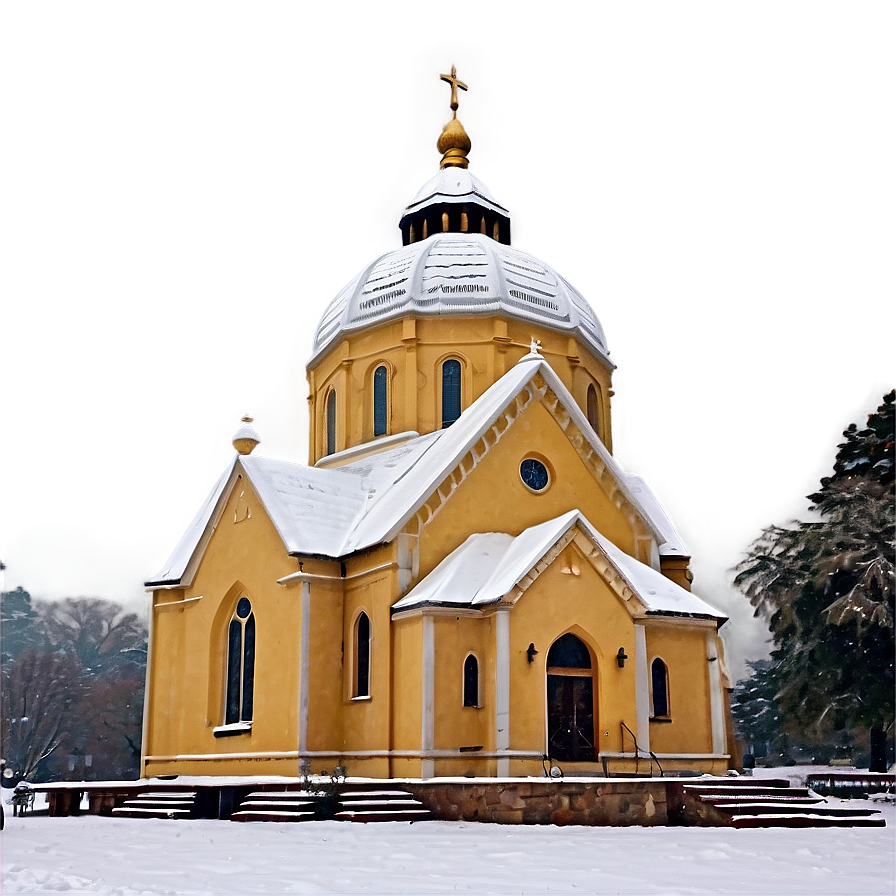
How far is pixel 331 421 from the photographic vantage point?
35938 millimetres

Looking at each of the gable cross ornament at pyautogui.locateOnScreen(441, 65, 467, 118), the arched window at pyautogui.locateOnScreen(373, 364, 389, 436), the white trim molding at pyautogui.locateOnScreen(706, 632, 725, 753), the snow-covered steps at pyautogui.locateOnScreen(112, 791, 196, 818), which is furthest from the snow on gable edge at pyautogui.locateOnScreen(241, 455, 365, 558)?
the gable cross ornament at pyautogui.locateOnScreen(441, 65, 467, 118)

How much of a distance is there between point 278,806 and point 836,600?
15.1m

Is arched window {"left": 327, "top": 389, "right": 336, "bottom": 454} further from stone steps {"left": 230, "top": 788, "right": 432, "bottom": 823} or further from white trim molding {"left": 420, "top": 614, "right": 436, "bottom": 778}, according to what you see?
stone steps {"left": 230, "top": 788, "right": 432, "bottom": 823}

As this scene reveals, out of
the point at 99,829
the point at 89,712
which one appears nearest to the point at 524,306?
the point at 99,829

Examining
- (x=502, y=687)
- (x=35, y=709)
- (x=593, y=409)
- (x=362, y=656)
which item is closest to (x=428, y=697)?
(x=502, y=687)

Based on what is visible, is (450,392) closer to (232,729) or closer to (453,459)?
(453,459)

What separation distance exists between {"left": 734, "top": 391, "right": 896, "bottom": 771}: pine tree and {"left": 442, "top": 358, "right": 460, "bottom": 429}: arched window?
9265 millimetres

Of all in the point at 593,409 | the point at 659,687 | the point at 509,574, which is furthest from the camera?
the point at 593,409

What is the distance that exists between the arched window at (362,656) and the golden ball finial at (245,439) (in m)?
7.24

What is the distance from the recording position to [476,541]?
27.6 meters

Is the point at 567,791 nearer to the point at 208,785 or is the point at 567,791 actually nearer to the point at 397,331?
the point at 208,785

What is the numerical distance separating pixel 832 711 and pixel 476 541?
10615 millimetres

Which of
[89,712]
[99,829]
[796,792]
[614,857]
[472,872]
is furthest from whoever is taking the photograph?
[89,712]

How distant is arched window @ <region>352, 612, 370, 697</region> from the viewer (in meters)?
26.8
